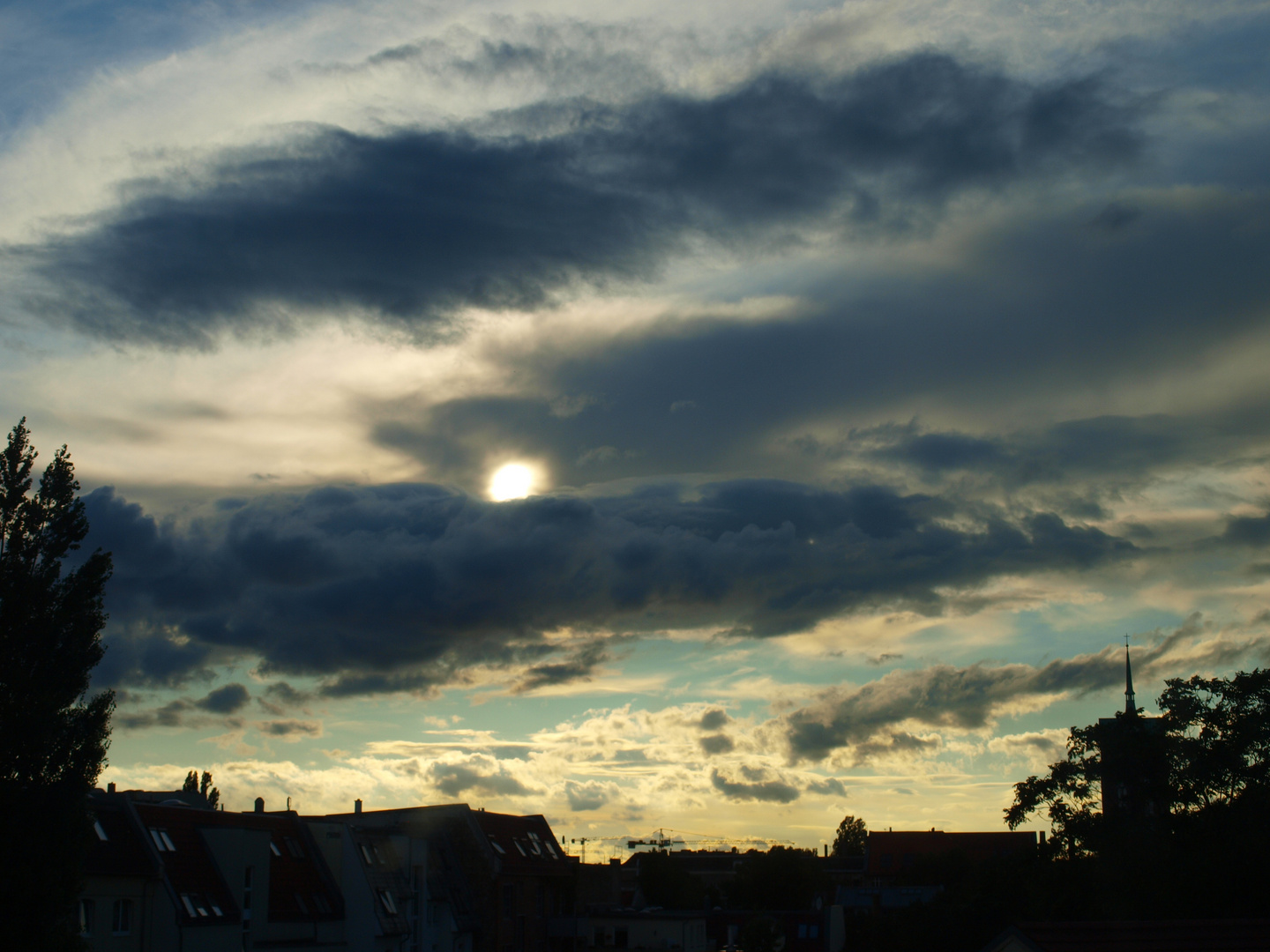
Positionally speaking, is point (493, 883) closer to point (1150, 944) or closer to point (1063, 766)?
point (1063, 766)

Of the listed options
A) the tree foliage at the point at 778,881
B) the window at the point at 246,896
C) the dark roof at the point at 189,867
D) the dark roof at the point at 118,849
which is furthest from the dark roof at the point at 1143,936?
the tree foliage at the point at 778,881

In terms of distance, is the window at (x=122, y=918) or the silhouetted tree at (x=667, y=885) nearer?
Result: the window at (x=122, y=918)

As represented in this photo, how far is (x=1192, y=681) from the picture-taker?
62719 millimetres

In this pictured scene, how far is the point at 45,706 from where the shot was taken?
42.0 meters

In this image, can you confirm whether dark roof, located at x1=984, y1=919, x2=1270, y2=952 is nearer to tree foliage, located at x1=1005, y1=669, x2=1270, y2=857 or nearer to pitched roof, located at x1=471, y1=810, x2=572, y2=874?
tree foliage, located at x1=1005, y1=669, x2=1270, y2=857

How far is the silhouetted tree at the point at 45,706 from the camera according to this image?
39656mm

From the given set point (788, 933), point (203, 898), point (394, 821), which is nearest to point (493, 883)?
point (394, 821)

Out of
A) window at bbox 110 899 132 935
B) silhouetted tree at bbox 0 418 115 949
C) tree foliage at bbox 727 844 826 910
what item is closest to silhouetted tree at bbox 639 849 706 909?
tree foliage at bbox 727 844 826 910

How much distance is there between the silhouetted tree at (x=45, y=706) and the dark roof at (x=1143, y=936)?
108 feet

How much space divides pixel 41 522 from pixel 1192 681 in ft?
196

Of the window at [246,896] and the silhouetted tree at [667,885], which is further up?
the window at [246,896]

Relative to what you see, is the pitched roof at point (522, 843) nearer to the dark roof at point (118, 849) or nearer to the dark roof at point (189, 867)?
the dark roof at point (189, 867)

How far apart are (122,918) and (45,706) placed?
42.2 ft

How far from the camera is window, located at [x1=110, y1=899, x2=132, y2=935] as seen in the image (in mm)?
48344
